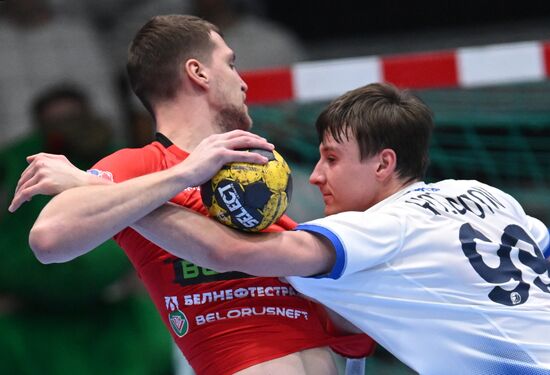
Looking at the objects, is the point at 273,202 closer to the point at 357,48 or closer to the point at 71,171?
the point at 71,171

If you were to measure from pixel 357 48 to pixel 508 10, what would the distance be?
146 centimetres

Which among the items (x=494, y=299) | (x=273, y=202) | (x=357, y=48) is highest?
(x=273, y=202)

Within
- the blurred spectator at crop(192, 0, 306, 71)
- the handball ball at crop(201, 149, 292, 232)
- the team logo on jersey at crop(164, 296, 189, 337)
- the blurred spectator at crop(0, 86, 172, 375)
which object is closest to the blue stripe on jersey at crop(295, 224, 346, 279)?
the handball ball at crop(201, 149, 292, 232)

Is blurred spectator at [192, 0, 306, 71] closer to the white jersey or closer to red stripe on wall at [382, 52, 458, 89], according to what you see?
red stripe on wall at [382, 52, 458, 89]

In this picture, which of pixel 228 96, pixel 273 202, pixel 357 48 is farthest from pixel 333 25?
pixel 273 202

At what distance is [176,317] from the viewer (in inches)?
123

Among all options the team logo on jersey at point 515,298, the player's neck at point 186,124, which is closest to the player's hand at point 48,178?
the player's neck at point 186,124

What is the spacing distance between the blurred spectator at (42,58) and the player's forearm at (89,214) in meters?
4.88

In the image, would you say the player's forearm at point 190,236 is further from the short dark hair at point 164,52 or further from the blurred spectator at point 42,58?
the blurred spectator at point 42,58

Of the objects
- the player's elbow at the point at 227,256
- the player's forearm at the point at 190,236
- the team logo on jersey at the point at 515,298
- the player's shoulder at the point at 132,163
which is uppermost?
the player's shoulder at the point at 132,163

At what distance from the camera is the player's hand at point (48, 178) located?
8.77 feet

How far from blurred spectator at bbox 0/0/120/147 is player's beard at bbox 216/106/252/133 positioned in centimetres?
422

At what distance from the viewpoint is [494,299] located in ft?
9.65

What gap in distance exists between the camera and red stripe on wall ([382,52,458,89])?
4.65 metres
